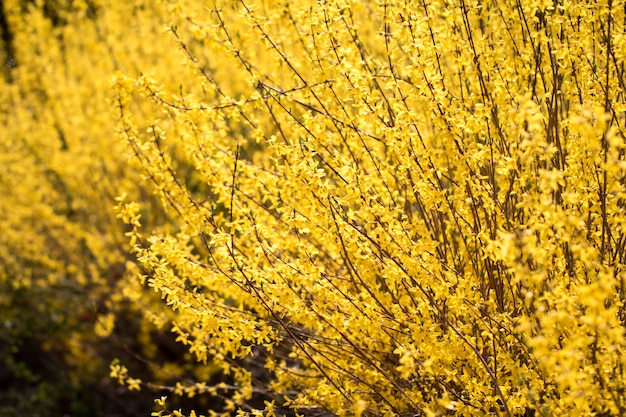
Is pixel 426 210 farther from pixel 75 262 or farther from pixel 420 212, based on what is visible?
pixel 75 262

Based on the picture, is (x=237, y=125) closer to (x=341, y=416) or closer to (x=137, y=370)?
(x=137, y=370)

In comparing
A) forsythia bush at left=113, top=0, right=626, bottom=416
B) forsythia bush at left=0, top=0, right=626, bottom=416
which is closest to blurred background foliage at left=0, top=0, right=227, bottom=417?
forsythia bush at left=0, top=0, right=626, bottom=416

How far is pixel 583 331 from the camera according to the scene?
237 centimetres

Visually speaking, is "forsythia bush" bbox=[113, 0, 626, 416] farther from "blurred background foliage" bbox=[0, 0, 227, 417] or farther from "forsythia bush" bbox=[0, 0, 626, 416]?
"blurred background foliage" bbox=[0, 0, 227, 417]

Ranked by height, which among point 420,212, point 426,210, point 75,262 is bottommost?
point 426,210

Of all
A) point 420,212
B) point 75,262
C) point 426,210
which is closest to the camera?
point 426,210

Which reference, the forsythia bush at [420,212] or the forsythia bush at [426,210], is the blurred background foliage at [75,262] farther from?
the forsythia bush at [426,210]

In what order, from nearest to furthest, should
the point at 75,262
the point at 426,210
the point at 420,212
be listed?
the point at 426,210
the point at 420,212
the point at 75,262

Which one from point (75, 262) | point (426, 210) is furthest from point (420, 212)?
point (75, 262)

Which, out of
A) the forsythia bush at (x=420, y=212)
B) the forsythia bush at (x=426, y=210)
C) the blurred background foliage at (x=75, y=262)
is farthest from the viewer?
the blurred background foliage at (x=75, y=262)

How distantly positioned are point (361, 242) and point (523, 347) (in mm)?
A: 816

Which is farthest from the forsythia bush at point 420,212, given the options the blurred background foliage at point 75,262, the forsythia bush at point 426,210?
the blurred background foliage at point 75,262

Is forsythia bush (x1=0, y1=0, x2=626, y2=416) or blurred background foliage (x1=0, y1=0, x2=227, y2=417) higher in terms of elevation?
blurred background foliage (x1=0, y1=0, x2=227, y2=417)

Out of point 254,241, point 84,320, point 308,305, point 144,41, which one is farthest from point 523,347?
point 144,41
